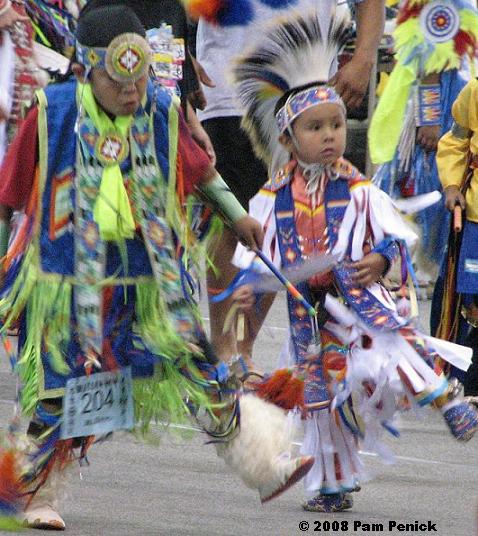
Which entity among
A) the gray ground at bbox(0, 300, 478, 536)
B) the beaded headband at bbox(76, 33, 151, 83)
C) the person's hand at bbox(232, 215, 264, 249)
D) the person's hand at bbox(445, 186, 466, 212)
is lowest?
the gray ground at bbox(0, 300, 478, 536)

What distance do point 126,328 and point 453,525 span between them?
4.06ft

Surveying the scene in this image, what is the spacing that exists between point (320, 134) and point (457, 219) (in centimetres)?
183

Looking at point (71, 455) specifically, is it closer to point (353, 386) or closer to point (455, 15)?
point (353, 386)

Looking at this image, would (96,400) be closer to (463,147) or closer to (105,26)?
(105,26)

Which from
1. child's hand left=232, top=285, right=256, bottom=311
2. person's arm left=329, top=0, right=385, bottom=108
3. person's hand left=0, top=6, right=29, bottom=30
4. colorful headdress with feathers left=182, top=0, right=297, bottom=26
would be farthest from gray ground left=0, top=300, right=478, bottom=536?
person's hand left=0, top=6, right=29, bottom=30

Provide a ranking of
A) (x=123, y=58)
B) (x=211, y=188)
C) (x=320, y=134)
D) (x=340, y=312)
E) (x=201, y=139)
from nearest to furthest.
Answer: (x=123, y=58) → (x=211, y=188) → (x=340, y=312) → (x=320, y=134) → (x=201, y=139)

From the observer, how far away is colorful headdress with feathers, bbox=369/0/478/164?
9008 mm

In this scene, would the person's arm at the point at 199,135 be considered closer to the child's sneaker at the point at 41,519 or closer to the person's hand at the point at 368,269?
the person's hand at the point at 368,269

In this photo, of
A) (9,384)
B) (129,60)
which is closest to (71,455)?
(129,60)

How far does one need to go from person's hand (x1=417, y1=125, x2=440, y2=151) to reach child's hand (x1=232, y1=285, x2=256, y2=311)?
3587 mm

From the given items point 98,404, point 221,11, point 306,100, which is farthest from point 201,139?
point 98,404

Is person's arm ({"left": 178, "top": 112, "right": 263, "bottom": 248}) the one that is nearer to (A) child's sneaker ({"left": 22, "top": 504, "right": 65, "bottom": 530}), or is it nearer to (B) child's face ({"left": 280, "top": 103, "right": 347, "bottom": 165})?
(B) child's face ({"left": 280, "top": 103, "right": 347, "bottom": 165})

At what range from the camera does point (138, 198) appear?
5.34 meters

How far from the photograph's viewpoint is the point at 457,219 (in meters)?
7.68
